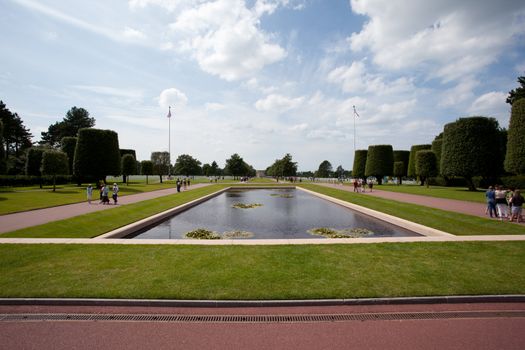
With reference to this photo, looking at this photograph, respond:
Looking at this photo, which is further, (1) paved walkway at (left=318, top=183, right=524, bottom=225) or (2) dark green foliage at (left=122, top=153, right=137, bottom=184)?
(2) dark green foliage at (left=122, top=153, right=137, bottom=184)

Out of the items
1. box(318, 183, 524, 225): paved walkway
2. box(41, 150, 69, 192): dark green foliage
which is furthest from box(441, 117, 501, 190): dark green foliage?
box(41, 150, 69, 192): dark green foliage

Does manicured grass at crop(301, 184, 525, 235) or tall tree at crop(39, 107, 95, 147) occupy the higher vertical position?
tall tree at crop(39, 107, 95, 147)

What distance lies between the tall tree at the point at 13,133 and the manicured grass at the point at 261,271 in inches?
2819

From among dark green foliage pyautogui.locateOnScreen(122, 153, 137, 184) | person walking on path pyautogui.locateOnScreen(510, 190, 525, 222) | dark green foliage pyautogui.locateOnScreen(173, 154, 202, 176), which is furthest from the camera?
dark green foliage pyautogui.locateOnScreen(173, 154, 202, 176)

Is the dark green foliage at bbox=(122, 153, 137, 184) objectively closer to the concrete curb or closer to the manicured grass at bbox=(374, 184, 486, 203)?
the manicured grass at bbox=(374, 184, 486, 203)

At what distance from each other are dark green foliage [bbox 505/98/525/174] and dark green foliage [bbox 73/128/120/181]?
171ft

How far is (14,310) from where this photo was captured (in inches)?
230

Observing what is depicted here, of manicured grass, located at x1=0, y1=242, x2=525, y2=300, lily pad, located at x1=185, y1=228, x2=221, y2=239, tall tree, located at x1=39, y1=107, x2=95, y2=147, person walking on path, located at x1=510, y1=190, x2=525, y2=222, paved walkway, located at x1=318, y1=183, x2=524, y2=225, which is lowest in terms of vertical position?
lily pad, located at x1=185, y1=228, x2=221, y2=239

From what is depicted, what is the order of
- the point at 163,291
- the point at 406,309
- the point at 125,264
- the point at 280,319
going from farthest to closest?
the point at 125,264, the point at 163,291, the point at 406,309, the point at 280,319

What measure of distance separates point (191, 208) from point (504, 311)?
67.7 ft

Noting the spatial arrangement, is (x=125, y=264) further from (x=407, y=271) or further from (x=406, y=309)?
(x=407, y=271)

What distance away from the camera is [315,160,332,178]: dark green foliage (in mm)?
176625

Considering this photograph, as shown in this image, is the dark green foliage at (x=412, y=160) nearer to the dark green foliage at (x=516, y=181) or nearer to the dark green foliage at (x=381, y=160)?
the dark green foliage at (x=381, y=160)

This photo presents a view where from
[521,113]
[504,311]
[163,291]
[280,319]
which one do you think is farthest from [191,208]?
[521,113]
